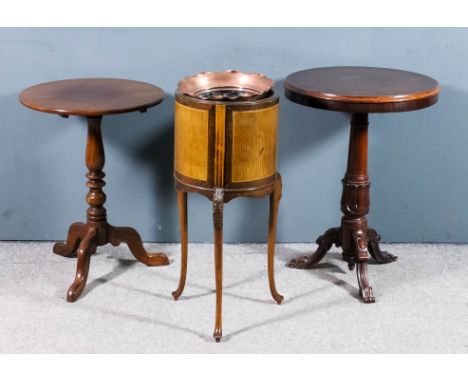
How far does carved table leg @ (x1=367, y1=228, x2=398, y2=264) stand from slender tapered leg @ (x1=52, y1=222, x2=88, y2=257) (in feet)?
4.67

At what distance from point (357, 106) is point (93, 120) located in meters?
1.26

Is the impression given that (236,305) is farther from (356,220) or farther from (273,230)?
(356,220)

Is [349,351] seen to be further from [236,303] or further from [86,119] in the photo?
[86,119]

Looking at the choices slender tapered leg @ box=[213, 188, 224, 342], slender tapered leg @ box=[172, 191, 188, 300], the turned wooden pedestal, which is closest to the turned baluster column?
slender tapered leg @ box=[172, 191, 188, 300]

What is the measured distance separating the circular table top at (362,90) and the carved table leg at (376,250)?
0.81m

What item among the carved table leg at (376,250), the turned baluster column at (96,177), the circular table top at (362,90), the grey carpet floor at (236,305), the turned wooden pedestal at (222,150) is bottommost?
the grey carpet floor at (236,305)

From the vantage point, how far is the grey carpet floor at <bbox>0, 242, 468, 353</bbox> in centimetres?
393

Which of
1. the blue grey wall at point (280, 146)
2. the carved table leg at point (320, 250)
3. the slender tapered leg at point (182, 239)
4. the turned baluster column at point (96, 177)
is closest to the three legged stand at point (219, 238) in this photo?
the slender tapered leg at point (182, 239)

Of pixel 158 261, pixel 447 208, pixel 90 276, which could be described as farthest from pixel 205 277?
pixel 447 208

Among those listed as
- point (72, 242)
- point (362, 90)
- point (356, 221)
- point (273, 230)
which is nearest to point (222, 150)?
point (273, 230)

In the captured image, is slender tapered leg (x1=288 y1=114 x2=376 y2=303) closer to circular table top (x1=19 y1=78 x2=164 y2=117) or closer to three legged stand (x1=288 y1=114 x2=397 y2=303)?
three legged stand (x1=288 y1=114 x2=397 y2=303)

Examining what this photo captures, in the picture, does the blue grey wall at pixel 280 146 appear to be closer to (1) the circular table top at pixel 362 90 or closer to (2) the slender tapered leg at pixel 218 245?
(1) the circular table top at pixel 362 90

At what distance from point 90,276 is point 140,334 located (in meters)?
0.68

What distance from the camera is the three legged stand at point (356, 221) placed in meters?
4.36
